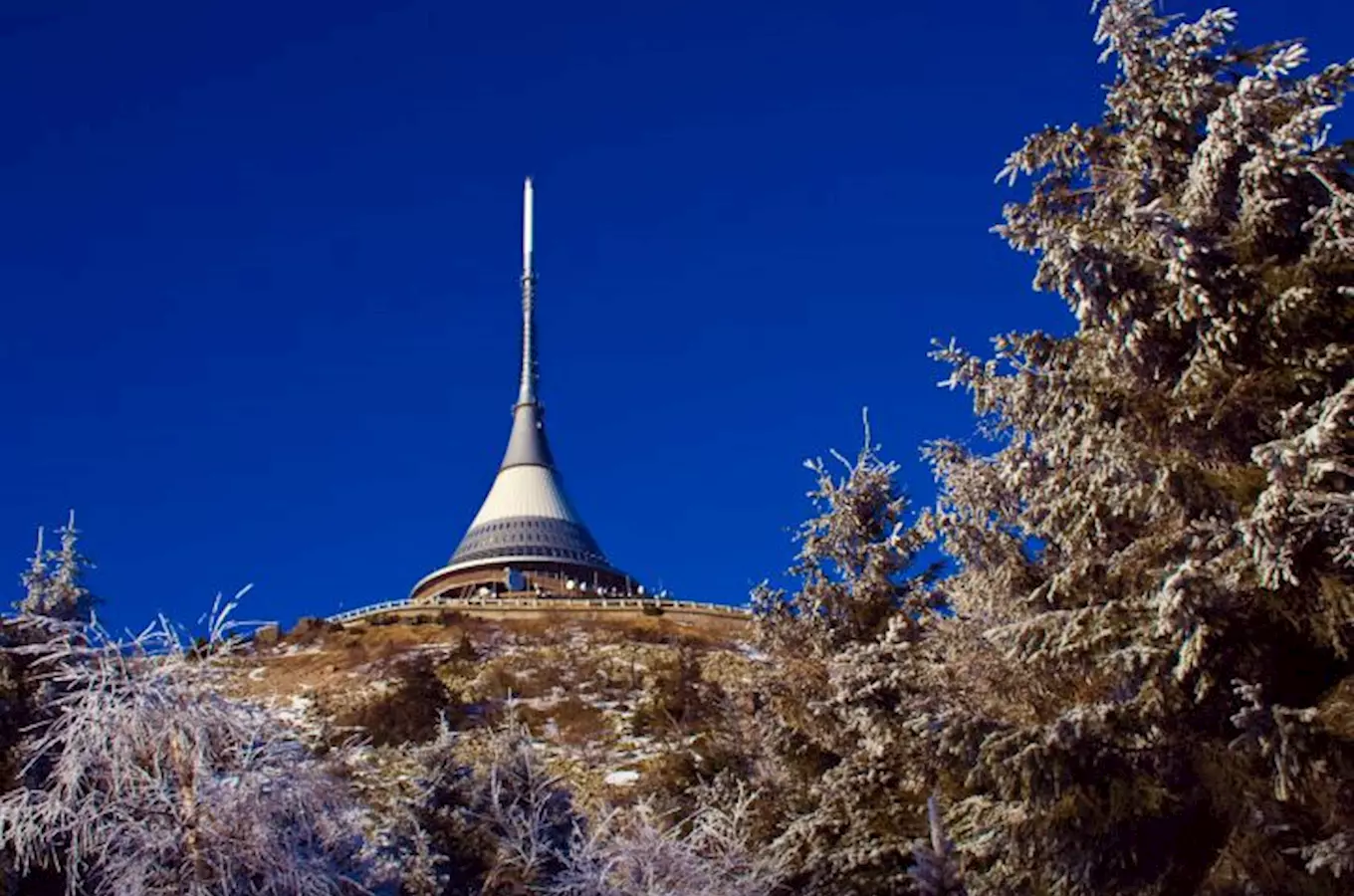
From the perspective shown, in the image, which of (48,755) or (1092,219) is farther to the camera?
(48,755)

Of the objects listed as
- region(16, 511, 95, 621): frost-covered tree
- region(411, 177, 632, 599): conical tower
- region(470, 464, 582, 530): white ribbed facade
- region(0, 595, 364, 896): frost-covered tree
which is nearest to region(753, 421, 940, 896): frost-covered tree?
region(0, 595, 364, 896): frost-covered tree

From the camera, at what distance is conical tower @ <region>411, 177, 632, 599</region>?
3270 inches

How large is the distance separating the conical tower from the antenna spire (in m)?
8.26

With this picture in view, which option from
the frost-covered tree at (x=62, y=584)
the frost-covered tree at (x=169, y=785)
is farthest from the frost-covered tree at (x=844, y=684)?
the frost-covered tree at (x=62, y=584)

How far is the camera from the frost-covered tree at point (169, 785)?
1173 centimetres

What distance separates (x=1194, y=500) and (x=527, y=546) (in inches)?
2995

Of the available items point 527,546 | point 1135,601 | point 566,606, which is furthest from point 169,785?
point 527,546

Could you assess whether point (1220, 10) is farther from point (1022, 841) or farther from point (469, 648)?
point (469, 648)

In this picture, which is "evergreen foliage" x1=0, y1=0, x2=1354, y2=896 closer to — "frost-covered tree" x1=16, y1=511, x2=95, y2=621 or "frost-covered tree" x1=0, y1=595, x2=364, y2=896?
"frost-covered tree" x1=0, y1=595, x2=364, y2=896

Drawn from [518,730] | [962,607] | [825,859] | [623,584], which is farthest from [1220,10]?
[623,584]

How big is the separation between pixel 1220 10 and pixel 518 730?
23317 millimetres

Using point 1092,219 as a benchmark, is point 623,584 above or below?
above

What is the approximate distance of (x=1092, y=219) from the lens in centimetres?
1278

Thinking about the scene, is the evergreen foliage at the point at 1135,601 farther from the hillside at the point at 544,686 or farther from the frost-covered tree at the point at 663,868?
the hillside at the point at 544,686
